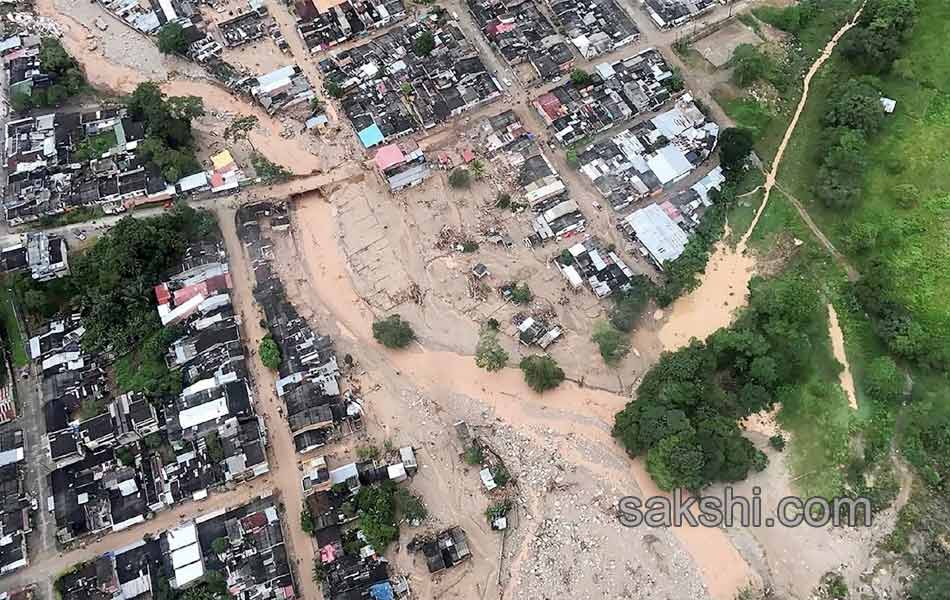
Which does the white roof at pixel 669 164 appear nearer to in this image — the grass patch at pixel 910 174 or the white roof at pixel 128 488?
the grass patch at pixel 910 174

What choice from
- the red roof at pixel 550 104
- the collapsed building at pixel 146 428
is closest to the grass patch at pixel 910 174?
the red roof at pixel 550 104

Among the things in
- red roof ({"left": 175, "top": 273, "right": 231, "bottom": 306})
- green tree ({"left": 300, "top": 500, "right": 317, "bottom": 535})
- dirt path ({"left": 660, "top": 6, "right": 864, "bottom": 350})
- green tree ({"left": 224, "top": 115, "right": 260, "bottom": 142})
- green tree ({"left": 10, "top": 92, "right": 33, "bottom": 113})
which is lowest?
green tree ({"left": 300, "top": 500, "right": 317, "bottom": 535})

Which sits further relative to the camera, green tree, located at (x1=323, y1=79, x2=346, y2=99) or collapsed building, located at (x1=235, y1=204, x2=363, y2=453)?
green tree, located at (x1=323, y1=79, x2=346, y2=99)

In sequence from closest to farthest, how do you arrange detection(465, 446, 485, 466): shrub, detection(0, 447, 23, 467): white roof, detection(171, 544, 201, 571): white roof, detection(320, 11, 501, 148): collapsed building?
detection(171, 544, 201, 571): white roof
detection(0, 447, 23, 467): white roof
detection(465, 446, 485, 466): shrub
detection(320, 11, 501, 148): collapsed building

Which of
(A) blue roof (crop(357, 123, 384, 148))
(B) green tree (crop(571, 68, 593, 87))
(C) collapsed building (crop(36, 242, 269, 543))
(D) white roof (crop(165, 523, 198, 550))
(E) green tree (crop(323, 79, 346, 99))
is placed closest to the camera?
(D) white roof (crop(165, 523, 198, 550))

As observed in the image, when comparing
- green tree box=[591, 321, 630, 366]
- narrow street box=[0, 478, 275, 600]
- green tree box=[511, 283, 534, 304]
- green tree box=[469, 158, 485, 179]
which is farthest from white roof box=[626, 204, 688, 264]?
narrow street box=[0, 478, 275, 600]

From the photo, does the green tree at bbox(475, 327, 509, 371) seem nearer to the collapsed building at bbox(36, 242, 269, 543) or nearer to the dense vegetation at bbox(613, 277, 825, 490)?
the dense vegetation at bbox(613, 277, 825, 490)

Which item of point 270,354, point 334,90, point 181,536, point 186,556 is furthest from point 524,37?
point 186,556
